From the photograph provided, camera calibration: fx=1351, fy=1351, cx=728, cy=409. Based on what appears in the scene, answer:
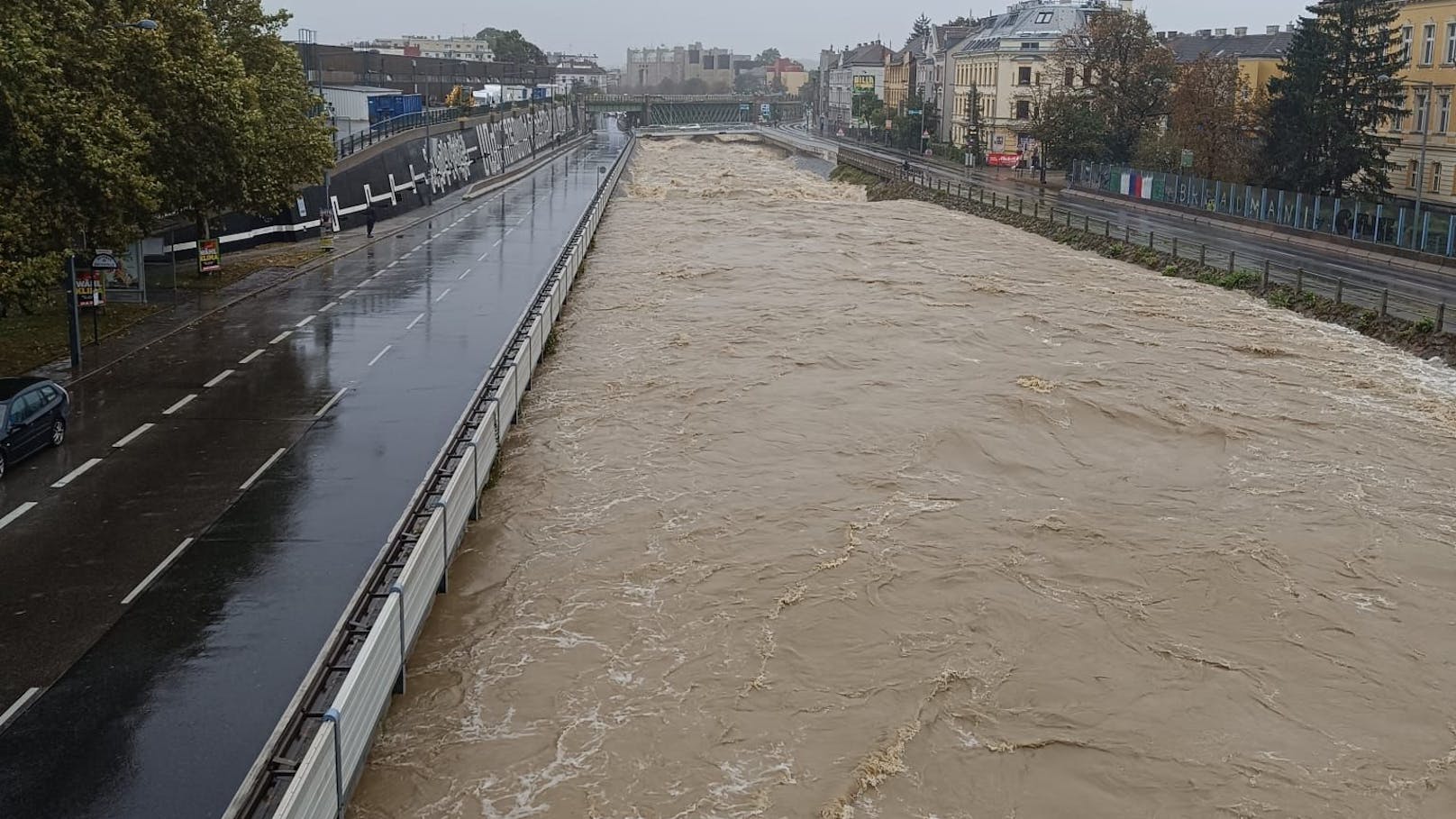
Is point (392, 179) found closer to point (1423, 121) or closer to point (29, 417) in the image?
point (29, 417)

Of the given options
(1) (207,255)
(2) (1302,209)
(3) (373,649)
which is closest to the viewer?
(3) (373,649)

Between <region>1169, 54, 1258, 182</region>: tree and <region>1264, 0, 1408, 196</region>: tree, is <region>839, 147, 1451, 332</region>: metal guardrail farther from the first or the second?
<region>1169, 54, 1258, 182</region>: tree

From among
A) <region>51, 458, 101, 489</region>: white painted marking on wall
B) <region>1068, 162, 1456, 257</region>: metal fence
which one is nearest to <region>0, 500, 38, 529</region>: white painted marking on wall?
<region>51, 458, 101, 489</region>: white painted marking on wall

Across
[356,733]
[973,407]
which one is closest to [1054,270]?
[973,407]

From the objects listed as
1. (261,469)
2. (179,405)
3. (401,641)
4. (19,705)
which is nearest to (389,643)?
(401,641)

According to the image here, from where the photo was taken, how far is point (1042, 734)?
1287 cm

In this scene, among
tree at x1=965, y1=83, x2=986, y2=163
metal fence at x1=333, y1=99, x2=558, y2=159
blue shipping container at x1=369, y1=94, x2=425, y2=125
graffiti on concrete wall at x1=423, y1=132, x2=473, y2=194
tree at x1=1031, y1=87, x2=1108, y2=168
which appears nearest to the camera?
metal fence at x1=333, y1=99, x2=558, y2=159

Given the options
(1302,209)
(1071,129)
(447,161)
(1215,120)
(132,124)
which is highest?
(1215,120)

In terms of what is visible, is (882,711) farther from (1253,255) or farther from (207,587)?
(1253,255)

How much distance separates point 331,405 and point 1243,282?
2825 cm

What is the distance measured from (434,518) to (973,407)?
13.0m

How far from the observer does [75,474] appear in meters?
19.9

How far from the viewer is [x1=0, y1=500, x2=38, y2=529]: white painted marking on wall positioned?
17.7 metres

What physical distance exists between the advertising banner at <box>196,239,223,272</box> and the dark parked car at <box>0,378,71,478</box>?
16.4m
